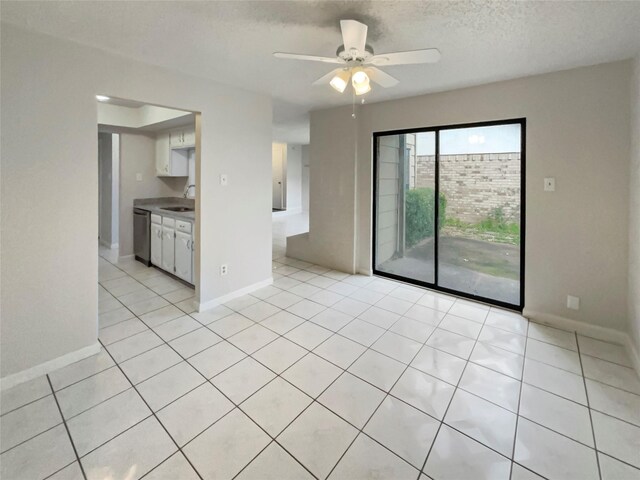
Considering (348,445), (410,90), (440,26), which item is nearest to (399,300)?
(348,445)

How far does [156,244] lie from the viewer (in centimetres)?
435

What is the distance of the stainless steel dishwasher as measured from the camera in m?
4.58

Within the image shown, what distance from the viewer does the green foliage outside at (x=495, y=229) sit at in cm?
322

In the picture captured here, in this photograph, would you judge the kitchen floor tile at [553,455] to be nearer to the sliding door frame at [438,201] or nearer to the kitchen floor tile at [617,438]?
the kitchen floor tile at [617,438]

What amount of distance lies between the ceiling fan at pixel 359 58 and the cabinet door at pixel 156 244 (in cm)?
324

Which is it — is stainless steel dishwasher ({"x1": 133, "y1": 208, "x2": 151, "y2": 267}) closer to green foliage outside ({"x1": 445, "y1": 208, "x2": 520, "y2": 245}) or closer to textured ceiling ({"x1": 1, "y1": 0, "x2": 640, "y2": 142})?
textured ceiling ({"x1": 1, "y1": 0, "x2": 640, "y2": 142})

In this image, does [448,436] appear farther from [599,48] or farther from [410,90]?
[410,90]

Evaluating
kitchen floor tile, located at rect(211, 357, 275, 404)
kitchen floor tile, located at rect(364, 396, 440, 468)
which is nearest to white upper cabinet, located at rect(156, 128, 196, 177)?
kitchen floor tile, located at rect(211, 357, 275, 404)

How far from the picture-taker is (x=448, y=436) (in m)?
1.66

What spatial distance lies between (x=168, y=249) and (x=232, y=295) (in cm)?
128

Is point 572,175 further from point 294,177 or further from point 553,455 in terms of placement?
point 294,177

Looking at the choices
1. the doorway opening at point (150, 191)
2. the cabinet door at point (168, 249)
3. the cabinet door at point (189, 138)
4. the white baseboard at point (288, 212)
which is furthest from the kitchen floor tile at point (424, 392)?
the white baseboard at point (288, 212)

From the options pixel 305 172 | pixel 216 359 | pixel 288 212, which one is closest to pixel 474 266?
pixel 216 359

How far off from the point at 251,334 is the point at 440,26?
277 cm
